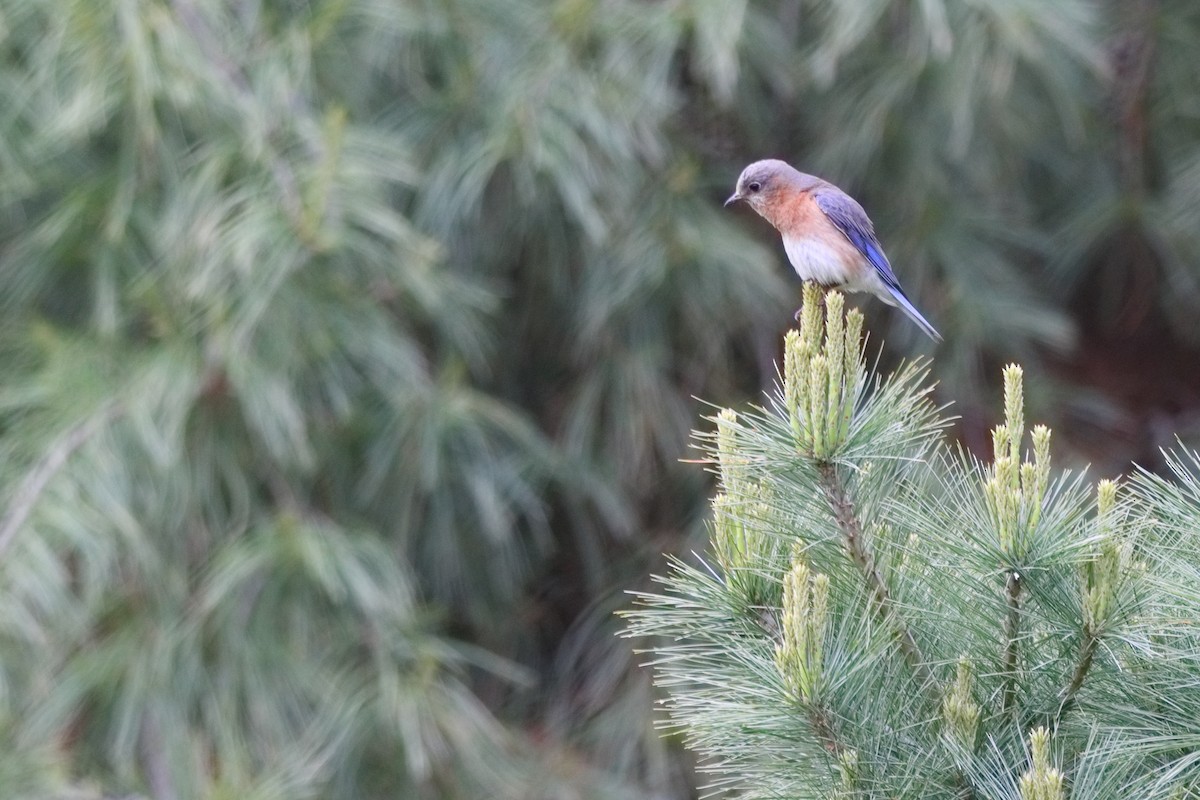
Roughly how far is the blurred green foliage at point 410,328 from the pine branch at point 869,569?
46.9 inches

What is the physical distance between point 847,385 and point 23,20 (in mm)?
1864

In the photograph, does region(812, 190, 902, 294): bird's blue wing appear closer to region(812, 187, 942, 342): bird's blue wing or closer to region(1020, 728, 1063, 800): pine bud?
region(812, 187, 942, 342): bird's blue wing

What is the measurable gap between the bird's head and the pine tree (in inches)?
42.8

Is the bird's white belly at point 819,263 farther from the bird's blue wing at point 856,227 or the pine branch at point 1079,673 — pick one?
the pine branch at point 1079,673

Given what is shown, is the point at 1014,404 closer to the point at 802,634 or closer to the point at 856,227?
the point at 802,634

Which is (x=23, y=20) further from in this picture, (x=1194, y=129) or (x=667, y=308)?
(x=1194, y=129)

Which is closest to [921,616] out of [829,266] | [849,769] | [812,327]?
[849,769]

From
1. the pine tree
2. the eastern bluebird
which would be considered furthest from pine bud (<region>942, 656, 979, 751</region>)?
the eastern bluebird

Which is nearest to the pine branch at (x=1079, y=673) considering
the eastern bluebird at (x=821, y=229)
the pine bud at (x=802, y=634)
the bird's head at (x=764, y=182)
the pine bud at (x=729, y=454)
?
the pine bud at (x=802, y=634)

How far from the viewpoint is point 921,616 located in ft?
4.25

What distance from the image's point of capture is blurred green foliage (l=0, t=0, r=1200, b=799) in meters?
2.35

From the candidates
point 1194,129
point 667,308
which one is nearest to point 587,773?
point 667,308

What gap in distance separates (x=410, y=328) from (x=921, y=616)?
5.26 ft

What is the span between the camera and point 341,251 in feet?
7.82
